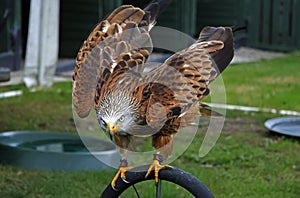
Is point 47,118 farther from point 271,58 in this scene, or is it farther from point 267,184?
point 271,58

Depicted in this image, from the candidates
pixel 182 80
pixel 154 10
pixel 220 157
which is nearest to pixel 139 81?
pixel 182 80

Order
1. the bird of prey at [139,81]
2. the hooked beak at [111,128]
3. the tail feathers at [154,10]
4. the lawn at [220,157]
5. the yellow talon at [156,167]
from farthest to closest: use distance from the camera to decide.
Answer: the lawn at [220,157], the tail feathers at [154,10], the yellow talon at [156,167], the bird of prey at [139,81], the hooked beak at [111,128]

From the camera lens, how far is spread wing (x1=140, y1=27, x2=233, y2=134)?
8.27ft

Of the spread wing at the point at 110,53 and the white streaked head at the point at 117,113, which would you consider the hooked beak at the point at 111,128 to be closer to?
the white streaked head at the point at 117,113

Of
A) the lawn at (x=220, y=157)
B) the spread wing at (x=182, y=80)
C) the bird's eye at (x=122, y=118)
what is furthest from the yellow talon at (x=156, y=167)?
the lawn at (x=220, y=157)

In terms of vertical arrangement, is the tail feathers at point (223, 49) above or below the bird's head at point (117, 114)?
above

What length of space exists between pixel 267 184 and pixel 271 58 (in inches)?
309

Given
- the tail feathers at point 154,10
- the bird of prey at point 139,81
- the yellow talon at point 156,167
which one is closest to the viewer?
the bird of prey at point 139,81

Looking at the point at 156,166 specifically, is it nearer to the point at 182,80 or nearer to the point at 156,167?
the point at 156,167

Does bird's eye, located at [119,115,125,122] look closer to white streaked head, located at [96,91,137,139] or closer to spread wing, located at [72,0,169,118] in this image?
white streaked head, located at [96,91,137,139]

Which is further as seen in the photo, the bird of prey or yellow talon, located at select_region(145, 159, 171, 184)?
yellow talon, located at select_region(145, 159, 171, 184)

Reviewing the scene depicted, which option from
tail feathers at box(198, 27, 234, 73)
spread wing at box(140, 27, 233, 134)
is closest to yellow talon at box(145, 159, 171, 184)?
spread wing at box(140, 27, 233, 134)

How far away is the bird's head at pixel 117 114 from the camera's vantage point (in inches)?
94.0

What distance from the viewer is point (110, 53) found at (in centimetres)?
266
